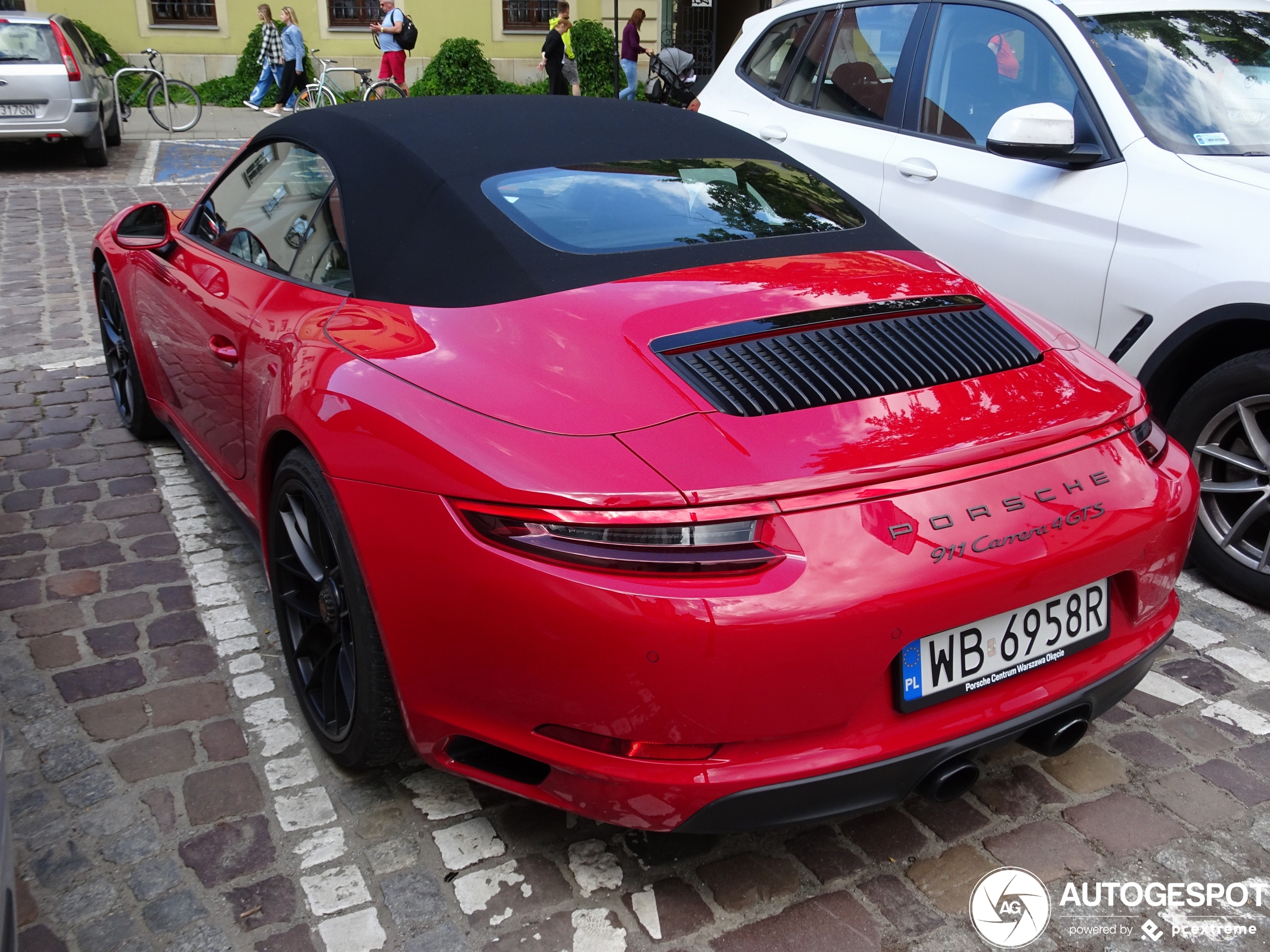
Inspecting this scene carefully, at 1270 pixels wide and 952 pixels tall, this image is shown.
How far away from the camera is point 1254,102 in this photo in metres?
3.93

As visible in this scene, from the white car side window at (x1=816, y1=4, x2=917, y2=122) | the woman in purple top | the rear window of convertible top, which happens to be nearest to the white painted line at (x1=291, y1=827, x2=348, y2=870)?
the rear window of convertible top

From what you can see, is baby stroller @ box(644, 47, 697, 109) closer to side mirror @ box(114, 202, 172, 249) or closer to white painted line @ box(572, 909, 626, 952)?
side mirror @ box(114, 202, 172, 249)

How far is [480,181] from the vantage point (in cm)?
279

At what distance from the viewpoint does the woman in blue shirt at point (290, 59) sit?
17203mm

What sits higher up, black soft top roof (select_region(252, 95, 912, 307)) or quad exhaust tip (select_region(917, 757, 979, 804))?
black soft top roof (select_region(252, 95, 912, 307))

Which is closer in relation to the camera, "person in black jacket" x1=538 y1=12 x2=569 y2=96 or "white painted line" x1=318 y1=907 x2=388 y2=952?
"white painted line" x1=318 y1=907 x2=388 y2=952

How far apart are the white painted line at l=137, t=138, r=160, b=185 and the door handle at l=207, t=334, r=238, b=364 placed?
376 inches

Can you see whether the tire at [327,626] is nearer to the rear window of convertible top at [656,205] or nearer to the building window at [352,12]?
the rear window of convertible top at [656,205]

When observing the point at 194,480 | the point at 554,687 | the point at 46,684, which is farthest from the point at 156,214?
the point at 554,687

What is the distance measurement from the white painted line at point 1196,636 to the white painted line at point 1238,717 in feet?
1.04

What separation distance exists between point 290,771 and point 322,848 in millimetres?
327

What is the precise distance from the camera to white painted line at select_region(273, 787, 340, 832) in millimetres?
2566

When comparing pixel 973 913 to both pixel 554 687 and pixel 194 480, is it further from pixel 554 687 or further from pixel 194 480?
pixel 194 480

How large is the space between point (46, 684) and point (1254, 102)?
14.1ft
